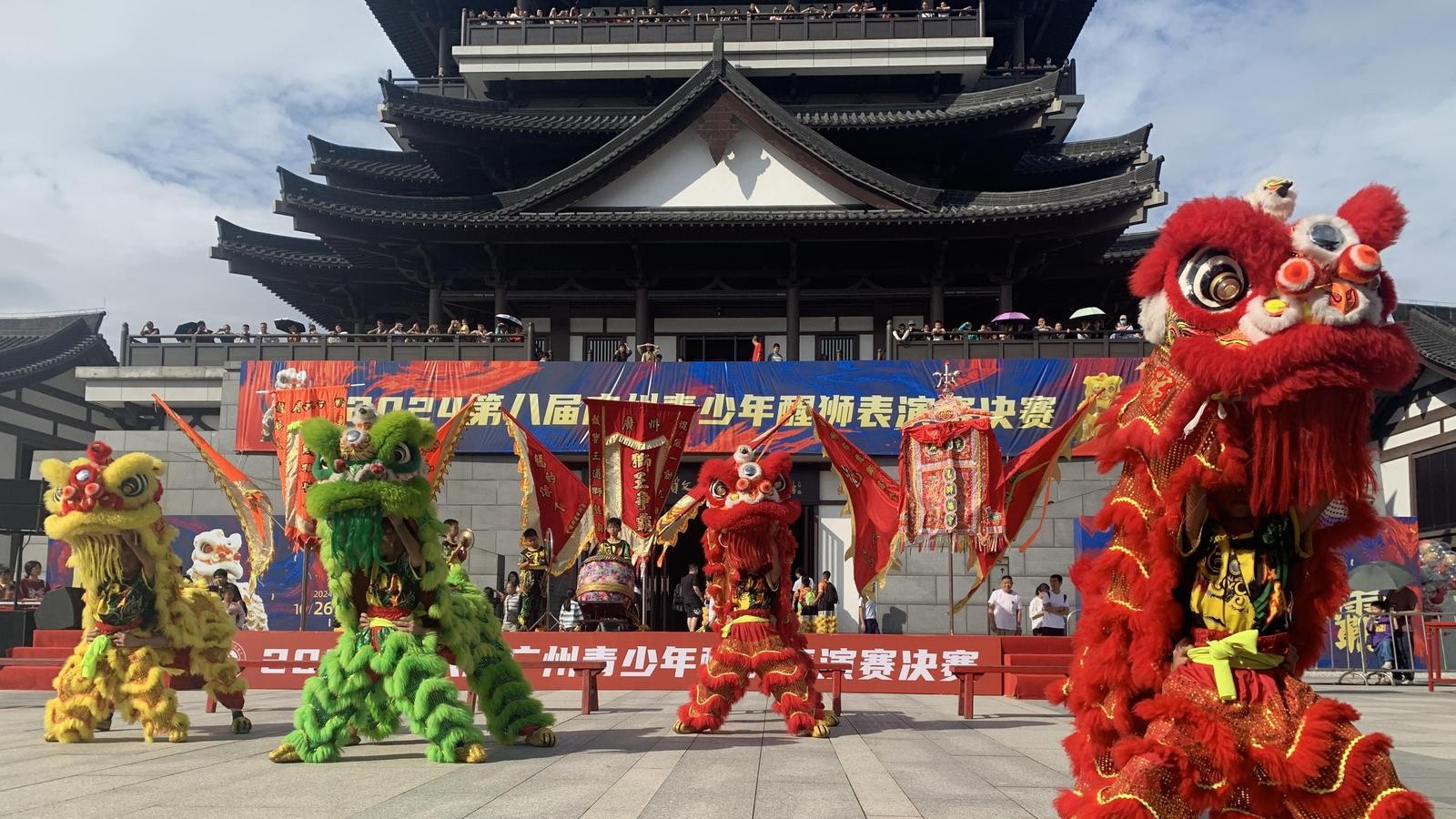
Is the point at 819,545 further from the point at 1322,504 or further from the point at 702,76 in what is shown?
the point at 1322,504

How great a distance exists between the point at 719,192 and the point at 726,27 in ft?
15.9

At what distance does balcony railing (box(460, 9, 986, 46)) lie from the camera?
23.0 metres

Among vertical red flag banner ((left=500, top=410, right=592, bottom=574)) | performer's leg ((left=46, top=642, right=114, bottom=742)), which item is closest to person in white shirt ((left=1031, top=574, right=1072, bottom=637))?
vertical red flag banner ((left=500, top=410, right=592, bottom=574))

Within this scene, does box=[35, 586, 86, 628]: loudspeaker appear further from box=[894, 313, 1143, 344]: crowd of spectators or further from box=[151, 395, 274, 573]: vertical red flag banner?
box=[894, 313, 1143, 344]: crowd of spectators

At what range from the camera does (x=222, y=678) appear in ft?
27.2

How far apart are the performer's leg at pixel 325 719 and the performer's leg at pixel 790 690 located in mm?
2916

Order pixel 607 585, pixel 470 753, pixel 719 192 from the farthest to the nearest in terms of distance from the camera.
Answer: pixel 719 192, pixel 607 585, pixel 470 753

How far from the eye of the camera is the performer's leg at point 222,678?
815 centimetres

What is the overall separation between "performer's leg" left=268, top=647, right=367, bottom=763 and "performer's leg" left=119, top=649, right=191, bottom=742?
1.41 m

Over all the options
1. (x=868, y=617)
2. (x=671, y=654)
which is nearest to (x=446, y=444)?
(x=671, y=654)

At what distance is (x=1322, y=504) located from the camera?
3623 millimetres

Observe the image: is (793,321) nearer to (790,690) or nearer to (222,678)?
(790,690)

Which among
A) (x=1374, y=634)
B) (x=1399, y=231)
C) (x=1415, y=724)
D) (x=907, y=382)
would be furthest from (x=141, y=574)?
(x=1374, y=634)

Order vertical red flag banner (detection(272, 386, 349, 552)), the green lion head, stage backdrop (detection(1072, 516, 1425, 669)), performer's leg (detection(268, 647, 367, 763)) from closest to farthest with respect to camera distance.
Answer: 1. performer's leg (detection(268, 647, 367, 763))
2. the green lion head
3. vertical red flag banner (detection(272, 386, 349, 552))
4. stage backdrop (detection(1072, 516, 1425, 669))
